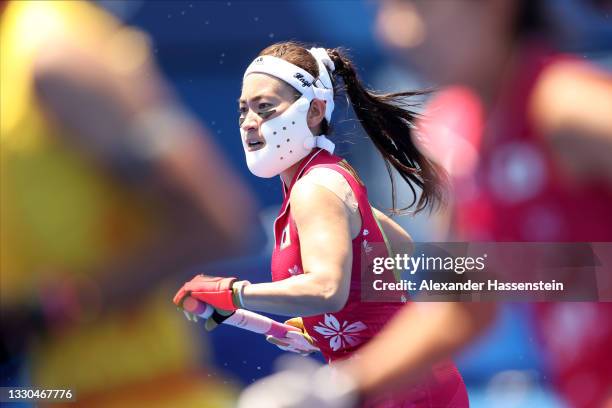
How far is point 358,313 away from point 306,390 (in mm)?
1175

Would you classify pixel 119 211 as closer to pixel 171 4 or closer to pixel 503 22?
pixel 503 22

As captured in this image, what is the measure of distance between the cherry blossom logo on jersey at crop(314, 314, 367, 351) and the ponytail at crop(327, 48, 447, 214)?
0.49m

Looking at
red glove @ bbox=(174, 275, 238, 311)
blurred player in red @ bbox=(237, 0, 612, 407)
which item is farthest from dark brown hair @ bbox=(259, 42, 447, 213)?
blurred player in red @ bbox=(237, 0, 612, 407)

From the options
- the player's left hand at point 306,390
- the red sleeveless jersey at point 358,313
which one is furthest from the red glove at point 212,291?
the player's left hand at point 306,390

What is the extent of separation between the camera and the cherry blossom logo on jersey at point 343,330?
98.0 inches

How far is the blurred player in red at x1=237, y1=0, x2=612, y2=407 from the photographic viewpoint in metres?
1.04

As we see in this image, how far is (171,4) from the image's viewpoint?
9.71 ft

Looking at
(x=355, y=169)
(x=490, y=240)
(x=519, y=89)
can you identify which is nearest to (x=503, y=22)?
(x=519, y=89)

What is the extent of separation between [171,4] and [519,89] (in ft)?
6.60

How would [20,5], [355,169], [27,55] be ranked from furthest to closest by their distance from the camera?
[355,169] → [20,5] → [27,55]

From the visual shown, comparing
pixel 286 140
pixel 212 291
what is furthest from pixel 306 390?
pixel 286 140

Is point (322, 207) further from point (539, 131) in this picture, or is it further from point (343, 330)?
point (539, 131)

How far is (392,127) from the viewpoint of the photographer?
2.84 metres

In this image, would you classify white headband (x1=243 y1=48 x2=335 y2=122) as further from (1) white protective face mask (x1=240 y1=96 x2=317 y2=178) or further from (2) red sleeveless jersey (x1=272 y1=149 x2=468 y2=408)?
(2) red sleeveless jersey (x1=272 y1=149 x2=468 y2=408)
